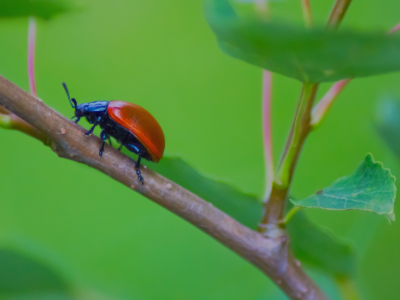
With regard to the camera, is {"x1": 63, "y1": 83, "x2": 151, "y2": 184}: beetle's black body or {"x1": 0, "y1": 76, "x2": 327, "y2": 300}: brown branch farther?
{"x1": 63, "y1": 83, "x2": 151, "y2": 184}: beetle's black body

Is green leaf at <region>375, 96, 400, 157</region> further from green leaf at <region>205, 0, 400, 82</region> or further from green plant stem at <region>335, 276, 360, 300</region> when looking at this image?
green leaf at <region>205, 0, 400, 82</region>

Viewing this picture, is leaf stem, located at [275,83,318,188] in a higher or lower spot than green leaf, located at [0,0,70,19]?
lower

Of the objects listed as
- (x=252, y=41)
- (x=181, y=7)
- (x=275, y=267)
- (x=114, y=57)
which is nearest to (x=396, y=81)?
(x=181, y=7)

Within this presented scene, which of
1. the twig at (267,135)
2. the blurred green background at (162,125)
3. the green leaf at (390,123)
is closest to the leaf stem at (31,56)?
the twig at (267,135)

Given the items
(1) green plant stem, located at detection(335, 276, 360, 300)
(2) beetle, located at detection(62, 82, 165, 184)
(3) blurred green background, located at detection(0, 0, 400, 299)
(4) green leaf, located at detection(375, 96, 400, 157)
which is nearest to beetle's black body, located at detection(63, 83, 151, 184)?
(2) beetle, located at detection(62, 82, 165, 184)

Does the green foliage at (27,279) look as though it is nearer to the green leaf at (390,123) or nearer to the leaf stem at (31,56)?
the leaf stem at (31,56)
